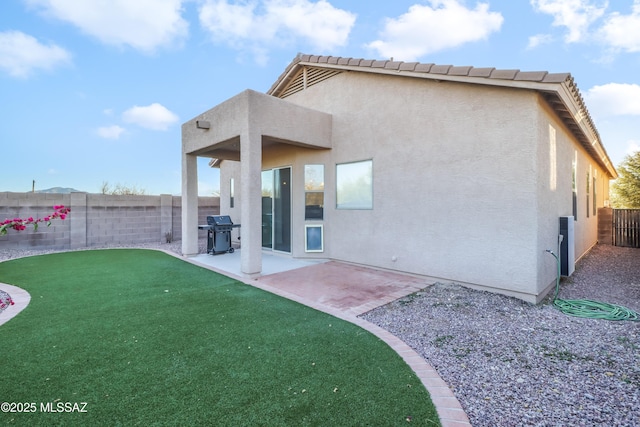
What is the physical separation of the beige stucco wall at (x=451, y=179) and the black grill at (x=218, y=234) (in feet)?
12.9

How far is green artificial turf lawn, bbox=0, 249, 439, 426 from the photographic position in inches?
105

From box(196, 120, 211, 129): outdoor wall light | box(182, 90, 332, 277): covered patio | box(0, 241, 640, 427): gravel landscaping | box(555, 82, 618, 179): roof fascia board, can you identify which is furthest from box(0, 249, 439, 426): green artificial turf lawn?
box(555, 82, 618, 179): roof fascia board

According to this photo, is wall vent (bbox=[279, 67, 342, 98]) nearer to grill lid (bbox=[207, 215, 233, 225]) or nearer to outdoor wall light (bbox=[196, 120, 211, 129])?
outdoor wall light (bbox=[196, 120, 211, 129])

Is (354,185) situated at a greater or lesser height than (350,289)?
greater

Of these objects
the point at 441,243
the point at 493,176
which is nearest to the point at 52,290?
the point at 441,243

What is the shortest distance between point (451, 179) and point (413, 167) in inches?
40.5

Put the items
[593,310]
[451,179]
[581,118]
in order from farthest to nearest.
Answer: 1. [581,118]
2. [451,179]
3. [593,310]

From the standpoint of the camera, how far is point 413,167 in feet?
25.0

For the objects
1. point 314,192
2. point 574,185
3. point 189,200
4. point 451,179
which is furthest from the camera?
point 189,200

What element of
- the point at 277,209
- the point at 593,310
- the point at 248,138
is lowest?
the point at 593,310

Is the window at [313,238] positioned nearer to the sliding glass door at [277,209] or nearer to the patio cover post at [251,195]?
the sliding glass door at [277,209]

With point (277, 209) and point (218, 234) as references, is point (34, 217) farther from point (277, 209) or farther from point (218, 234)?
point (277, 209)

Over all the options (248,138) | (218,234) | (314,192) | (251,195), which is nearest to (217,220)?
(218,234)

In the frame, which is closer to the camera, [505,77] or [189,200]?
[505,77]
